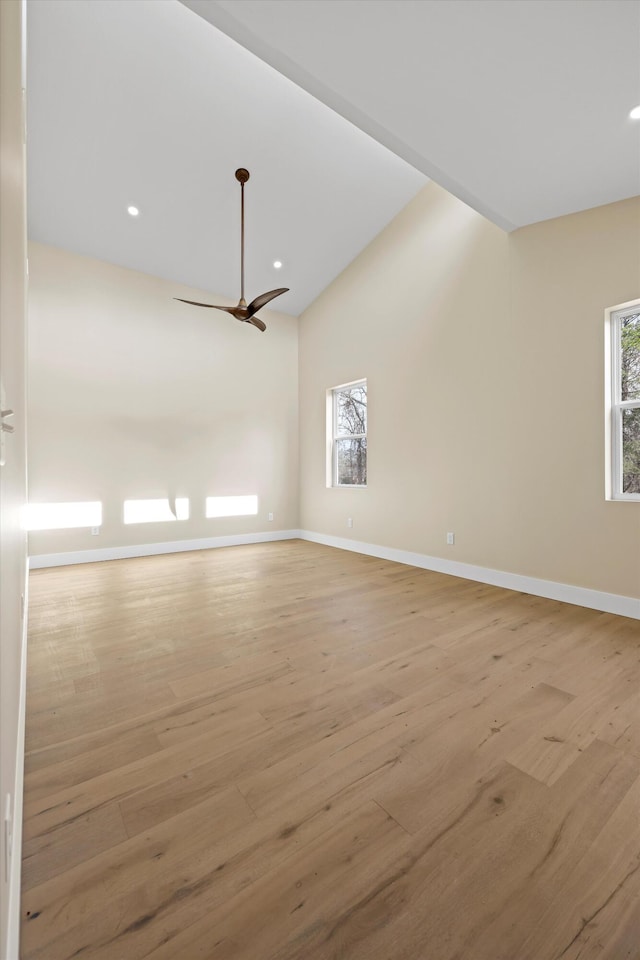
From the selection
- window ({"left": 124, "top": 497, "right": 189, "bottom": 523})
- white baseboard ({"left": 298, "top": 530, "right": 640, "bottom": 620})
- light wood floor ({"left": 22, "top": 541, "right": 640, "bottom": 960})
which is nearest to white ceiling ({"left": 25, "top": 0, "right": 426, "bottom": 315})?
window ({"left": 124, "top": 497, "right": 189, "bottom": 523})

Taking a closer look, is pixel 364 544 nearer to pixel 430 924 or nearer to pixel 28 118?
pixel 430 924

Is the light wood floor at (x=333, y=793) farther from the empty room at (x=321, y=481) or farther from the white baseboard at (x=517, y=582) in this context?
the white baseboard at (x=517, y=582)

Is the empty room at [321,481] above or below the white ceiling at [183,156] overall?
below

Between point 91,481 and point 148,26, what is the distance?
415 cm

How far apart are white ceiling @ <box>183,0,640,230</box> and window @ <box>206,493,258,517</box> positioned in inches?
177

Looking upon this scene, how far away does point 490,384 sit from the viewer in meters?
3.97

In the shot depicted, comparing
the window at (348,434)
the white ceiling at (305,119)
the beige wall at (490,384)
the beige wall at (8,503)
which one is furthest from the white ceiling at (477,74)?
the window at (348,434)

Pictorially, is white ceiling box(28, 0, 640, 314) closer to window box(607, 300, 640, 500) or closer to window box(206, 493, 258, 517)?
window box(607, 300, 640, 500)

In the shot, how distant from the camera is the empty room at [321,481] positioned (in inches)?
43.1

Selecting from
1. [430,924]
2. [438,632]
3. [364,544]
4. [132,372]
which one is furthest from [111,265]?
[430,924]

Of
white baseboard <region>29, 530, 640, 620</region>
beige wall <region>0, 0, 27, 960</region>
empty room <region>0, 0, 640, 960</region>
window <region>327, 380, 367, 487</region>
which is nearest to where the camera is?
beige wall <region>0, 0, 27, 960</region>

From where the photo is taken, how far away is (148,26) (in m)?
2.97

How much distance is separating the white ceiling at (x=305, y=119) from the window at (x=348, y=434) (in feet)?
5.98

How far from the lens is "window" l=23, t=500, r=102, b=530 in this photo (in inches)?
182
